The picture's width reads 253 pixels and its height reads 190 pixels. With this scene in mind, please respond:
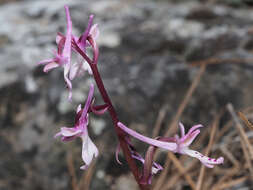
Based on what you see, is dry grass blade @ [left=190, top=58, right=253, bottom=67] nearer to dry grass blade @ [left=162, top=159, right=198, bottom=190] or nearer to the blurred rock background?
the blurred rock background

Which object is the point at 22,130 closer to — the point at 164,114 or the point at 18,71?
the point at 18,71

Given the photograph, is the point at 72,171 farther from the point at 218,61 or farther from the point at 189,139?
the point at 218,61

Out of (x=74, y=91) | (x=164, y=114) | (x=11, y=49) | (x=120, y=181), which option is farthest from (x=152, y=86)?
(x=11, y=49)

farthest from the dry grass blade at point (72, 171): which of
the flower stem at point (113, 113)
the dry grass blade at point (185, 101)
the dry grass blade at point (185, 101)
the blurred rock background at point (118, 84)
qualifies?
the flower stem at point (113, 113)

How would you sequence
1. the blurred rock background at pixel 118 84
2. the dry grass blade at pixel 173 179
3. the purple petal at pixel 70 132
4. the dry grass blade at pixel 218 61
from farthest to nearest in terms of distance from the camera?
→ the dry grass blade at pixel 218 61 → the blurred rock background at pixel 118 84 → the dry grass blade at pixel 173 179 → the purple petal at pixel 70 132

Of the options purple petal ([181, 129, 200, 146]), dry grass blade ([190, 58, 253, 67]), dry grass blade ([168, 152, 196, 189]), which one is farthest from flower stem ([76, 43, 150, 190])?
dry grass blade ([190, 58, 253, 67])

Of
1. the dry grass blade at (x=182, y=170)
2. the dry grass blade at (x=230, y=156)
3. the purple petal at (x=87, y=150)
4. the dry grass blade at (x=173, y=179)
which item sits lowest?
the dry grass blade at (x=173, y=179)

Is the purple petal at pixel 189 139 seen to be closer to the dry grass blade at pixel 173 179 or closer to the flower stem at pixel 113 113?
the flower stem at pixel 113 113

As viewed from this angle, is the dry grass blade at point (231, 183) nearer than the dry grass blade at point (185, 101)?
Yes
